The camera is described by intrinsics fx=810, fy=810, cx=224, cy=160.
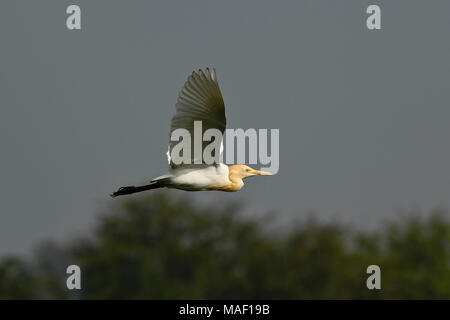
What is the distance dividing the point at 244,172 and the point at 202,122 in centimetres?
127

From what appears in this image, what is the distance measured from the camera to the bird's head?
36.2 ft

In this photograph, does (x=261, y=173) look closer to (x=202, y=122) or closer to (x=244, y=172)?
(x=244, y=172)

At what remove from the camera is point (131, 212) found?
4441 cm

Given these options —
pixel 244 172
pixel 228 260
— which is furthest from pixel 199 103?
pixel 228 260

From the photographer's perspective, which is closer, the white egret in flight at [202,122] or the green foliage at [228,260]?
the white egret in flight at [202,122]

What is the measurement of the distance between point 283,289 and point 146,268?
7751mm

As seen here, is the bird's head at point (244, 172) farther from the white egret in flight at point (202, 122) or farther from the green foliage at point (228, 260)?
the green foliage at point (228, 260)

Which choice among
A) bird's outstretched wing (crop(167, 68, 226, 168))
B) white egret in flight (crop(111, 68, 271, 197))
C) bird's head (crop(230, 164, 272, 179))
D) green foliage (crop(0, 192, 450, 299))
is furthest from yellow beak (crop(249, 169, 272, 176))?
green foliage (crop(0, 192, 450, 299))

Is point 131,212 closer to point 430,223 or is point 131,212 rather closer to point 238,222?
point 238,222

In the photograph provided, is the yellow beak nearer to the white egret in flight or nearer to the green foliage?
the white egret in flight

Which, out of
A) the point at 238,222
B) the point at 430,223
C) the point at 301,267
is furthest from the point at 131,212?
the point at 430,223

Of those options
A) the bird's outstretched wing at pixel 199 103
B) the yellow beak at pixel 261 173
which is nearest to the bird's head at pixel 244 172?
the yellow beak at pixel 261 173

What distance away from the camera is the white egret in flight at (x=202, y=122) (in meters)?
10.1
